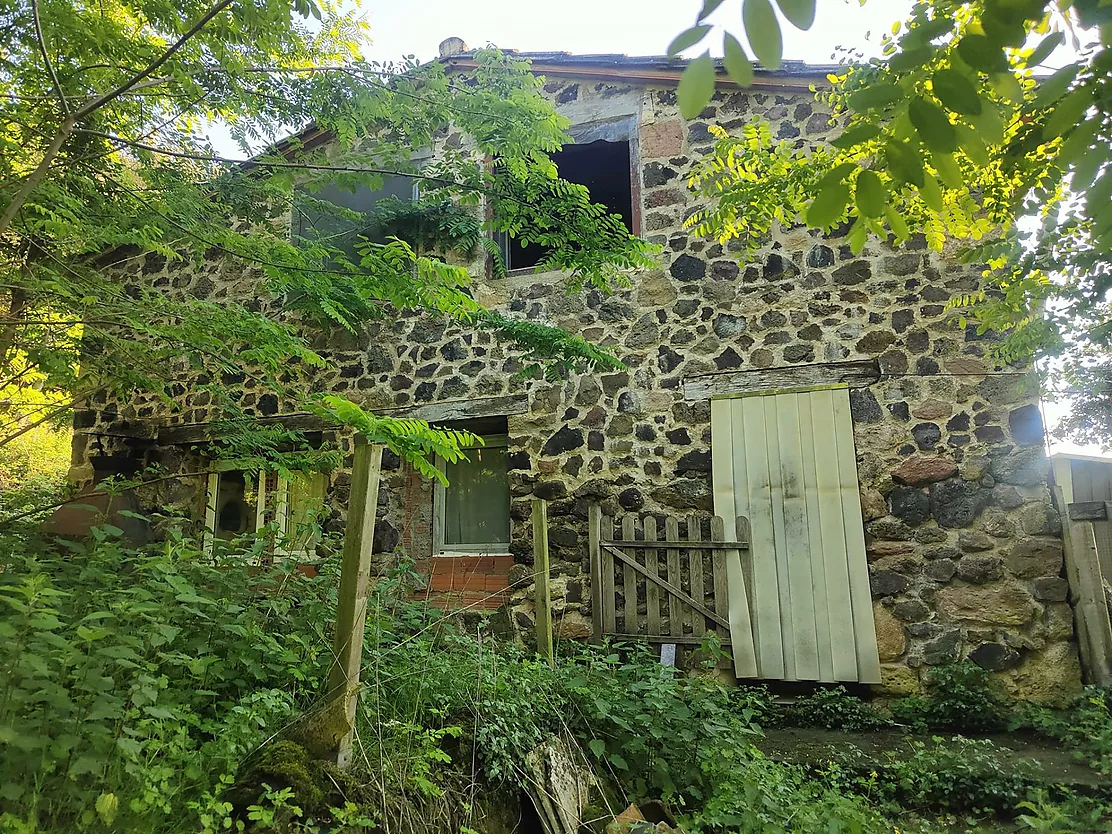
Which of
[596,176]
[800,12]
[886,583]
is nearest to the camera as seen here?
[800,12]

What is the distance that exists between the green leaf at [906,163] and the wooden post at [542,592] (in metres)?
3.56

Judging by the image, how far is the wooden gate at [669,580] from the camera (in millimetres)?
5266

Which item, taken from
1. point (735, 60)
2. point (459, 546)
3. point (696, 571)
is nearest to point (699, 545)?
point (696, 571)

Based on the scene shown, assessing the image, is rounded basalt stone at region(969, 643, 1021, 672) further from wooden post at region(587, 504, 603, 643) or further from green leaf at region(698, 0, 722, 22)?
green leaf at region(698, 0, 722, 22)

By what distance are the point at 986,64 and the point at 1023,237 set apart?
3.08 metres

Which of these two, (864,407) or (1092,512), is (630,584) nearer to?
(864,407)

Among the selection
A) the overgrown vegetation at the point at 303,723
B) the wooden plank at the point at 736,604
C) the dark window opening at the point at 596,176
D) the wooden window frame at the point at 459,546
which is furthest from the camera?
the dark window opening at the point at 596,176

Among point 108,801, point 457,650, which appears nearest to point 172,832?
point 108,801

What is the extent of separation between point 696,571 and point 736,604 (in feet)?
1.24

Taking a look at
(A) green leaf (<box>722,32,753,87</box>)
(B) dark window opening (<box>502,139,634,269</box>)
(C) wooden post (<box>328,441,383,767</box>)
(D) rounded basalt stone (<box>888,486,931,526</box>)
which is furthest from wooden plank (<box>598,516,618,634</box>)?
(A) green leaf (<box>722,32,753,87</box>)

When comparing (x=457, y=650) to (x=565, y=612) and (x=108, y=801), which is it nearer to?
(x=108, y=801)

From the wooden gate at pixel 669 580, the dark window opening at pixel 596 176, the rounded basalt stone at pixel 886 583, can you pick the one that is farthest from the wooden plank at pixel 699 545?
the dark window opening at pixel 596 176

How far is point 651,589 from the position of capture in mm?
5441

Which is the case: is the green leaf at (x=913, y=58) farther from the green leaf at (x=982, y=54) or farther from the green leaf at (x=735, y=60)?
the green leaf at (x=735, y=60)
